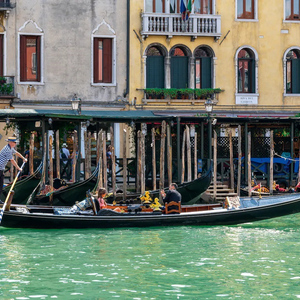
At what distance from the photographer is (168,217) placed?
570 inches

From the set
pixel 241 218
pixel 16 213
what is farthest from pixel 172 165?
pixel 16 213

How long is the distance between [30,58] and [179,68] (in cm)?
415

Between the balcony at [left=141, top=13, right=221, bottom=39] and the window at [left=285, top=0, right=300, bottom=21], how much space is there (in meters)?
2.23

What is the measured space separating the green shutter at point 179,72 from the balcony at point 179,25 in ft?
2.44

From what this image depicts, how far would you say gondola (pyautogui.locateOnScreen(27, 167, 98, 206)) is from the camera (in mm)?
16031

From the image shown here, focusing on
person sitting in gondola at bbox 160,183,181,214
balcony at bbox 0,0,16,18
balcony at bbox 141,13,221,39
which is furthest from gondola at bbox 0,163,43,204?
balcony at bbox 141,13,221,39

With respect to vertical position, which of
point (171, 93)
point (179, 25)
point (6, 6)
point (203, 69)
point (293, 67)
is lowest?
point (171, 93)

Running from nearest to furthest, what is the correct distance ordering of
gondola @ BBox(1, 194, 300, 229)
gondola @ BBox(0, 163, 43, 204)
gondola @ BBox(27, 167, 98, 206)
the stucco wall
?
1. gondola @ BBox(1, 194, 300, 229)
2. gondola @ BBox(27, 167, 98, 206)
3. gondola @ BBox(0, 163, 43, 204)
4. the stucco wall

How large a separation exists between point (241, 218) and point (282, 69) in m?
10.4

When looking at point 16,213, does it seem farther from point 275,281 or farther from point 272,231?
point 275,281

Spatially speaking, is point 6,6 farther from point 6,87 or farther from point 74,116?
point 74,116

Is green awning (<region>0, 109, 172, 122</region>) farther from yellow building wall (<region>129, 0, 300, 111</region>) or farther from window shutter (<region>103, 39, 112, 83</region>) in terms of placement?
yellow building wall (<region>129, 0, 300, 111</region>)

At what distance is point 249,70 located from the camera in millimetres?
24406

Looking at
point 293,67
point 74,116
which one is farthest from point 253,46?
point 74,116
